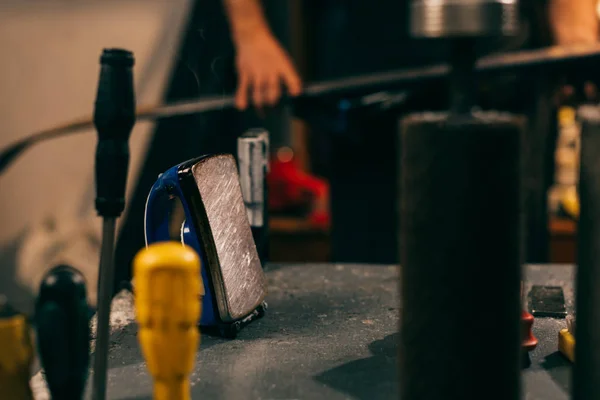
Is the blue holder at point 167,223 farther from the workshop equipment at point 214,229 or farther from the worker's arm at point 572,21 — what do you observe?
the worker's arm at point 572,21

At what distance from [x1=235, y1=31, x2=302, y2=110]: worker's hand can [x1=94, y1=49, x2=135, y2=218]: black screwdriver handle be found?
598 millimetres

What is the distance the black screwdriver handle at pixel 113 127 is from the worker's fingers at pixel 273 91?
63 cm

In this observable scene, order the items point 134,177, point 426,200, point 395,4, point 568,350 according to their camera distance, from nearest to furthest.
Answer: point 426,200, point 568,350, point 395,4, point 134,177

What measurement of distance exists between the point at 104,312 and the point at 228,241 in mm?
146

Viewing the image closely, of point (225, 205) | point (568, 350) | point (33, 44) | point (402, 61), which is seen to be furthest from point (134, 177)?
point (568, 350)

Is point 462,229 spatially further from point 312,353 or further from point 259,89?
point 259,89

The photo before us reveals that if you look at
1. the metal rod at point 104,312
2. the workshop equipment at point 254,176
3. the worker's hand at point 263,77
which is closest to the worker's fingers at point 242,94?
the worker's hand at point 263,77

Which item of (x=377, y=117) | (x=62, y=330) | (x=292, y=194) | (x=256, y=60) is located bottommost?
(x=292, y=194)

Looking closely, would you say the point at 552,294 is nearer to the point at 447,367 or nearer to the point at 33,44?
the point at 447,367

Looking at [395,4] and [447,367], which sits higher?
[395,4]

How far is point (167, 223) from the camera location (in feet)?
2.40

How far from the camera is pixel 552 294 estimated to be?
2.69 feet

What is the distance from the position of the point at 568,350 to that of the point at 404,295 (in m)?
0.22

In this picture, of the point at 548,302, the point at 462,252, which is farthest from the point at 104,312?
the point at 548,302
